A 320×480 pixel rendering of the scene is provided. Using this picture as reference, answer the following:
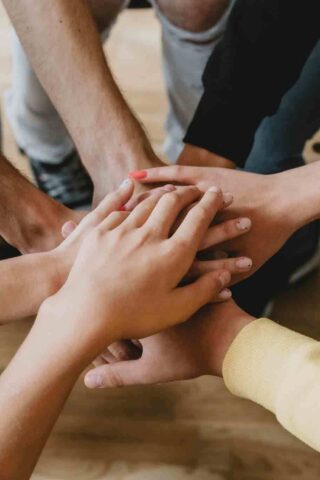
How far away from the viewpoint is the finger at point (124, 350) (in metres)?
0.81

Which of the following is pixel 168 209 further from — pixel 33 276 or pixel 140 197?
pixel 33 276

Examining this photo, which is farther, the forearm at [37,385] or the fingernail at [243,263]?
the fingernail at [243,263]

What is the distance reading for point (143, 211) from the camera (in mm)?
770


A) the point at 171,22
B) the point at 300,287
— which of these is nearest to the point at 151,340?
the point at 300,287

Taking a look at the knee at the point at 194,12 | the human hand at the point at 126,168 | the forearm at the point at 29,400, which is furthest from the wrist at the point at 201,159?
the forearm at the point at 29,400

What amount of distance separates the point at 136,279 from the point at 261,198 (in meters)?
0.24

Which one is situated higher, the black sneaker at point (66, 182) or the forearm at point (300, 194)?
the forearm at point (300, 194)

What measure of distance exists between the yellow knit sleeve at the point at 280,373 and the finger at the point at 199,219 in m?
0.12

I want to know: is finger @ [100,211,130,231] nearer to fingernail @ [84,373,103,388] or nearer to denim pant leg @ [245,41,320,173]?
fingernail @ [84,373,103,388]

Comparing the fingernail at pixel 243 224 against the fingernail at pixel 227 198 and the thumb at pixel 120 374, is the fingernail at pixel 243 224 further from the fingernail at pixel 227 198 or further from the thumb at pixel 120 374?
the thumb at pixel 120 374

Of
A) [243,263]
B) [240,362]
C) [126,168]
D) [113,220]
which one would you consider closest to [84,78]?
[126,168]

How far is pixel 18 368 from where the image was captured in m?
0.64

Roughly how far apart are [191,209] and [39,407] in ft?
0.95

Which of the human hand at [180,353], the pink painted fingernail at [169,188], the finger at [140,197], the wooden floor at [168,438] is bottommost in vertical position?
the wooden floor at [168,438]
